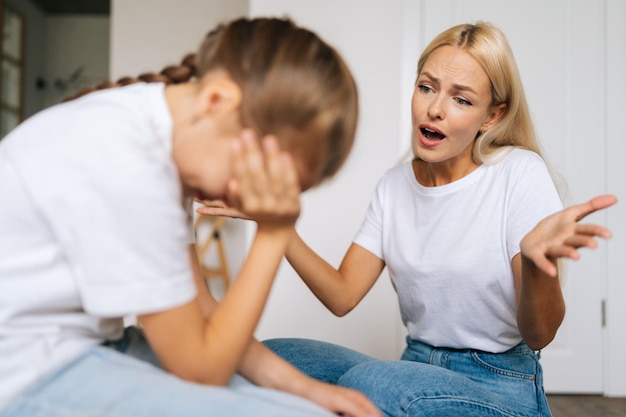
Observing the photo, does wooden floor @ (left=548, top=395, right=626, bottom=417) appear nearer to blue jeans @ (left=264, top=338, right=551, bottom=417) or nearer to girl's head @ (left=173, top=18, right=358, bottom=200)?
blue jeans @ (left=264, top=338, right=551, bottom=417)

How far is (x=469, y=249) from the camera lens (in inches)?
59.1

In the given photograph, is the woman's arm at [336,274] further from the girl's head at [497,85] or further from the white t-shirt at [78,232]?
the white t-shirt at [78,232]

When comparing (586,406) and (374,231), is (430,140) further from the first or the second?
(586,406)

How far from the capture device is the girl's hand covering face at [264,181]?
2.68ft

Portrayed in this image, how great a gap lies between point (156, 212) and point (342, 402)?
0.40 metres

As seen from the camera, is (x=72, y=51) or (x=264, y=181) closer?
(x=264, y=181)

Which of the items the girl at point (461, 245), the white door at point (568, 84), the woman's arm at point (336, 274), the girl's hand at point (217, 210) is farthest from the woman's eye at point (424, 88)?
the white door at point (568, 84)

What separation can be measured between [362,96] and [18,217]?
2.30 meters

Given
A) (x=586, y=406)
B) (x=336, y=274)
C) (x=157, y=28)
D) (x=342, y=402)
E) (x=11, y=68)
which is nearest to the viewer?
(x=342, y=402)

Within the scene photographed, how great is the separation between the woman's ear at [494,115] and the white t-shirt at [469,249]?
4.7 inches

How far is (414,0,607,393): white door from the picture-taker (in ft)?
9.37

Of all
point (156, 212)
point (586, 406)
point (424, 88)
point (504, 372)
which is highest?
point (424, 88)

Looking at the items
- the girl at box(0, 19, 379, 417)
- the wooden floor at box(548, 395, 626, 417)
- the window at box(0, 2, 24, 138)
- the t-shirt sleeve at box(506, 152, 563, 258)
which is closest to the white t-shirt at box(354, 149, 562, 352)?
the t-shirt sleeve at box(506, 152, 563, 258)

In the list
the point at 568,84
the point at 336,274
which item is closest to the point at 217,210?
the point at 336,274
